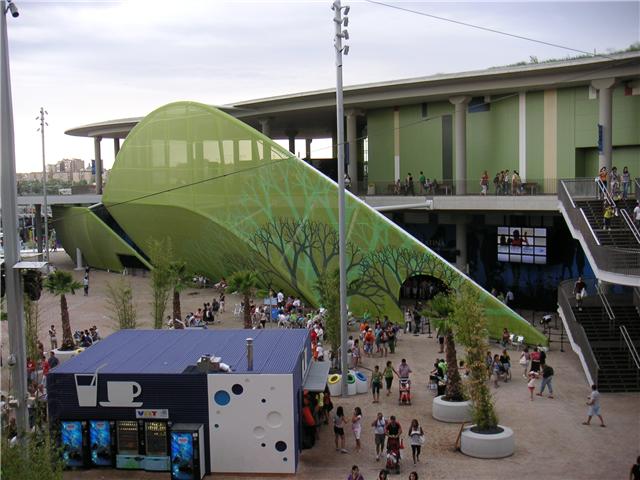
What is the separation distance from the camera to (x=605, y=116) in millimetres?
33250

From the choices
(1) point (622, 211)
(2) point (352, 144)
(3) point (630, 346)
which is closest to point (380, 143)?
(2) point (352, 144)

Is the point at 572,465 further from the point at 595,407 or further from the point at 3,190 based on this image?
the point at 3,190

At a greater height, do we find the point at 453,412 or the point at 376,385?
the point at 376,385

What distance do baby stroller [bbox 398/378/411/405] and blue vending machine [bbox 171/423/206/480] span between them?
Answer: 22.6 ft

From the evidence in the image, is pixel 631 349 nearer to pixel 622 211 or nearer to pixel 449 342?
pixel 622 211

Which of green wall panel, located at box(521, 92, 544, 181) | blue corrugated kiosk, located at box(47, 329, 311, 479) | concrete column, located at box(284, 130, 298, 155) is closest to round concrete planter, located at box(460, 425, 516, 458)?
blue corrugated kiosk, located at box(47, 329, 311, 479)

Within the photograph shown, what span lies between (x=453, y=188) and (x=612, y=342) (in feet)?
47.2

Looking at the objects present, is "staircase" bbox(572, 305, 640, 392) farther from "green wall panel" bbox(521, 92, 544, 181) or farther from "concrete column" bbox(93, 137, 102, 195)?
"concrete column" bbox(93, 137, 102, 195)

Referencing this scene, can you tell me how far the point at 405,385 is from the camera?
2089 centimetres

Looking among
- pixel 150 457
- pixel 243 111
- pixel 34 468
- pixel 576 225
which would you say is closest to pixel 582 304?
pixel 576 225

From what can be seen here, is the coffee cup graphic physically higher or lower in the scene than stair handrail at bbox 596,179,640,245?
lower

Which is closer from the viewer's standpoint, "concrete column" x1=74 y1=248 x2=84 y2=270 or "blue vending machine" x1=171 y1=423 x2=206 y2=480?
"blue vending machine" x1=171 y1=423 x2=206 y2=480

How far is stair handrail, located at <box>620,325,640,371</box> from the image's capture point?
22.5m

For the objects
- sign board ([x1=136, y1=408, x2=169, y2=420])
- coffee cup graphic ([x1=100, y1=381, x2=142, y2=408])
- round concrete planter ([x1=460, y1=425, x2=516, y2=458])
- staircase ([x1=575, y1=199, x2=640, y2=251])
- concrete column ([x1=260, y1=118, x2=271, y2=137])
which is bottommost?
round concrete planter ([x1=460, y1=425, x2=516, y2=458])
